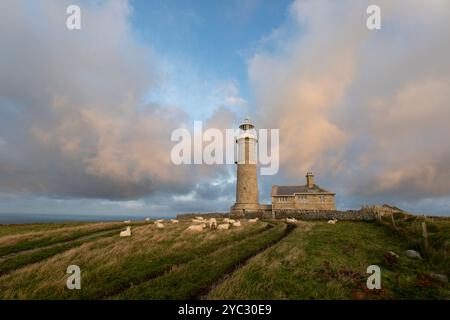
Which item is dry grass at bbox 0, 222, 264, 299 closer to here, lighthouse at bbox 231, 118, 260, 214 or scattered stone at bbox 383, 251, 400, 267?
scattered stone at bbox 383, 251, 400, 267

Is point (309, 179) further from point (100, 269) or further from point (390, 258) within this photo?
point (100, 269)

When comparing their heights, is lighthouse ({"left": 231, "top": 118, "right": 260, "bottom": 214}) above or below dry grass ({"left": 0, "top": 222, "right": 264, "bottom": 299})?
above

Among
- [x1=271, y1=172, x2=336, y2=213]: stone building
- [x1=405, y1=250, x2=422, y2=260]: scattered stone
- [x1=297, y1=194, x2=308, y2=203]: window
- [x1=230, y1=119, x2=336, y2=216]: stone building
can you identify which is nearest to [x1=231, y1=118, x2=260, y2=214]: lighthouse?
[x1=230, y1=119, x2=336, y2=216]: stone building

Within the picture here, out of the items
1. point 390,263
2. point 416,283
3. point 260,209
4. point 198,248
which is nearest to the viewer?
point 416,283

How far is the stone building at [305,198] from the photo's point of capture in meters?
60.5

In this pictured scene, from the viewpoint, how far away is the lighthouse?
200ft

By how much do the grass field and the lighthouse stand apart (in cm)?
4102

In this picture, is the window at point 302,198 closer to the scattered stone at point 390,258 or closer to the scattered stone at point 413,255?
the scattered stone at point 413,255

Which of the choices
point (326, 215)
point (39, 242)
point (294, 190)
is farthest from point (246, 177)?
point (39, 242)
